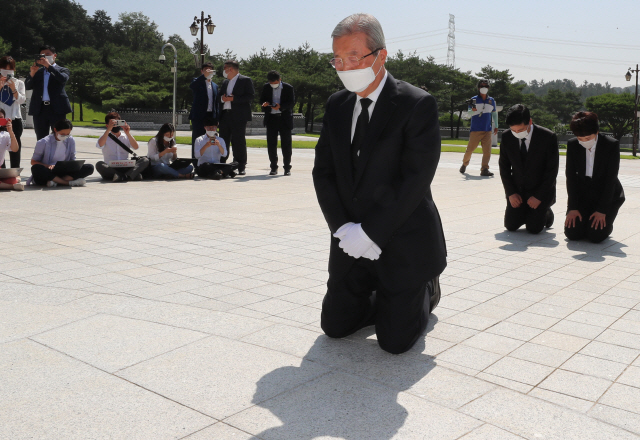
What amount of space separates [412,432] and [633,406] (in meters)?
1.10

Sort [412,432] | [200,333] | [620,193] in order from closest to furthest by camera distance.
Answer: [412,432] < [200,333] < [620,193]

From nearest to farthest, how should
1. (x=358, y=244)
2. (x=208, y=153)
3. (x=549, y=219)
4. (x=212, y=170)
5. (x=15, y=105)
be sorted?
(x=358, y=244) < (x=549, y=219) < (x=15, y=105) < (x=212, y=170) < (x=208, y=153)

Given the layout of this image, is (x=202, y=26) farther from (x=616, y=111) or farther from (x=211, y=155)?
(x=616, y=111)

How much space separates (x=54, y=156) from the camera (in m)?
10.5

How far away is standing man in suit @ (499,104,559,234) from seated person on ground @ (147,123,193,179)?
6804 millimetres

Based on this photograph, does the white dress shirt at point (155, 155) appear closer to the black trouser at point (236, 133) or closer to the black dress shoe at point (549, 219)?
the black trouser at point (236, 133)

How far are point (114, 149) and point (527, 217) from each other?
749cm

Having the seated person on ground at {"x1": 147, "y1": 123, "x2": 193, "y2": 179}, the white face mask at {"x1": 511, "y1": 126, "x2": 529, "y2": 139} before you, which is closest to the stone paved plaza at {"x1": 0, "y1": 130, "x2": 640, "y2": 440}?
the white face mask at {"x1": 511, "y1": 126, "x2": 529, "y2": 139}

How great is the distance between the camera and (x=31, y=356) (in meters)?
3.44

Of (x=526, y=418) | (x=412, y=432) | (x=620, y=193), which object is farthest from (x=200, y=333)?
(x=620, y=193)

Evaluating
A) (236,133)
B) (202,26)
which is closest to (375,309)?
(236,133)

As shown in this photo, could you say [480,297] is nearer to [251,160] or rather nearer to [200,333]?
[200,333]

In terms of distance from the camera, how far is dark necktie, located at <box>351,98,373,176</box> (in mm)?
3623

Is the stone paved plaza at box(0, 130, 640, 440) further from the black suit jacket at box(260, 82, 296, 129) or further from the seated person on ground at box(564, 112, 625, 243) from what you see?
the black suit jacket at box(260, 82, 296, 129)
